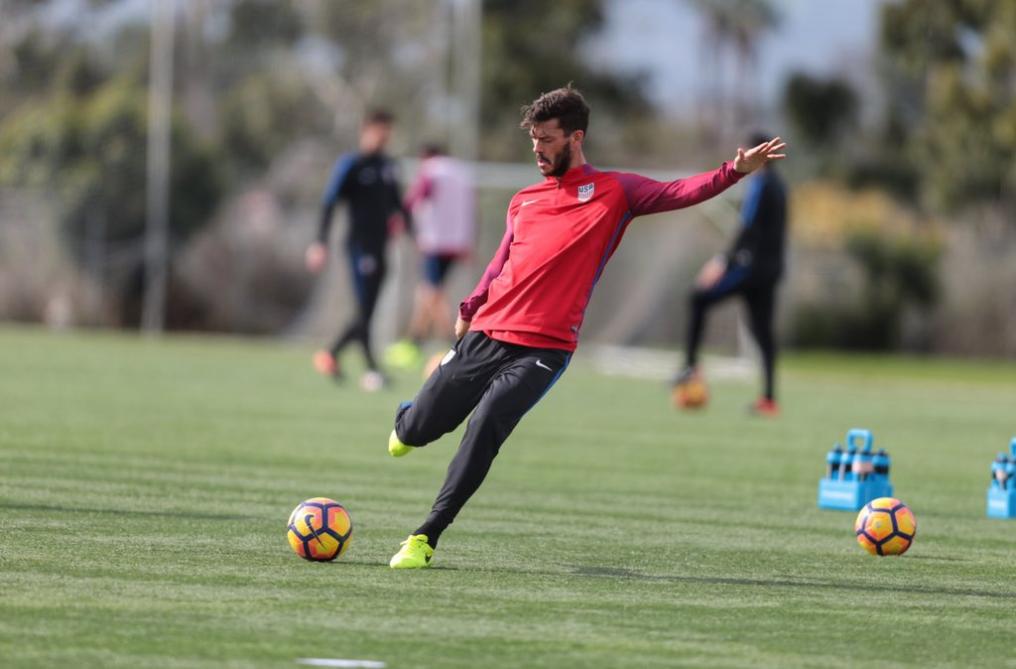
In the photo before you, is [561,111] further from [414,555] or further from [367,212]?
[367,212]

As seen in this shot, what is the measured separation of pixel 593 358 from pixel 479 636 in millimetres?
23656

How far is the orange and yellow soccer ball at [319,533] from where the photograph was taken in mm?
7816

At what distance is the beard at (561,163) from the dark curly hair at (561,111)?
0.09 metres

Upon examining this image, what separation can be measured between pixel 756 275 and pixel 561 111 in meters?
10.2

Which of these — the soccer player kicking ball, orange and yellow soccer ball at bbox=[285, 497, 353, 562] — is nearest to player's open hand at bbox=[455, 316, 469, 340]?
the soccer player kicking ball

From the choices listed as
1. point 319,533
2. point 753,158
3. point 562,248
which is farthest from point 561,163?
point 319,533

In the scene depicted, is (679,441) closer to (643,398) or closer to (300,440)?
(300,440)

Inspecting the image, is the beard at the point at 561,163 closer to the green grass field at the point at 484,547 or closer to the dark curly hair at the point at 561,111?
the dark curly hair at the point at 561,111

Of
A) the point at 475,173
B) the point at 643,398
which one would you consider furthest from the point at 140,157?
the point at 643,398

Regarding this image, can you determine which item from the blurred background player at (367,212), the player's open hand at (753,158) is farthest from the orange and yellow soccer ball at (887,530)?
the blurred background player at (367,212)

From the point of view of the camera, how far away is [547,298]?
8.21 meters

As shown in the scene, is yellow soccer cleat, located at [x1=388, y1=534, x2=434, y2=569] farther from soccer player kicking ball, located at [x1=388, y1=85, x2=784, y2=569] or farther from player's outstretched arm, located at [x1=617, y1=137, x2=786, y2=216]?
player's outstretched arm, located at [x1=617, y1=137, x2=786, y2=216]

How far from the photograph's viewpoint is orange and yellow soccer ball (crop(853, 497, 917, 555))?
28.9 ft

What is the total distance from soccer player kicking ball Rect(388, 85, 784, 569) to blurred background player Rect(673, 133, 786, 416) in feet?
31.8
